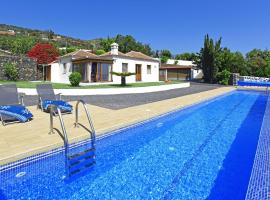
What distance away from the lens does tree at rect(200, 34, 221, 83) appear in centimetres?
3447

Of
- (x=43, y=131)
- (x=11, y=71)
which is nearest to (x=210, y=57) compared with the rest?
(x=11, y=71)

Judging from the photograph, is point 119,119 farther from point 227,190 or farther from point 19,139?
point 227,190

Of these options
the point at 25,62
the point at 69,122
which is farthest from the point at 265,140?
the point at 25,62

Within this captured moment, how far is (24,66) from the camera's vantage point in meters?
28.0

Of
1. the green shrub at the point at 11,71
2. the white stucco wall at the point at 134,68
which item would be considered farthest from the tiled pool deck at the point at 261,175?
the green shrub at the point at 11,71

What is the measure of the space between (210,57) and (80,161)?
107 feet

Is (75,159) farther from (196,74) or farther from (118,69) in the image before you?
(196,74)

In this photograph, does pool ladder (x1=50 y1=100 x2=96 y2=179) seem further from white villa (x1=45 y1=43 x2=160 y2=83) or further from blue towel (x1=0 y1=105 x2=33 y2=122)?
white villa (x1=45 y1=43 x2=160 y2=83)

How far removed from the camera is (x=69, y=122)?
848cm

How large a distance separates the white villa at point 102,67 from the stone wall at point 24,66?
1.91 m

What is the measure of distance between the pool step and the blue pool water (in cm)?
19

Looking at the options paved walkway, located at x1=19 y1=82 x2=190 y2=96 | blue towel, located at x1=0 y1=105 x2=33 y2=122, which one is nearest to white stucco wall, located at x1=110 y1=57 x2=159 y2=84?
paved walkway, located at x1=19 y1=82 x2=190 y2=96

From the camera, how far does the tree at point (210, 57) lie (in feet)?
113

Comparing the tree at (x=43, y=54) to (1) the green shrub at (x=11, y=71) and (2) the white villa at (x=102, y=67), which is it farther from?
(1) the green shrub at (x=11, y=71)
